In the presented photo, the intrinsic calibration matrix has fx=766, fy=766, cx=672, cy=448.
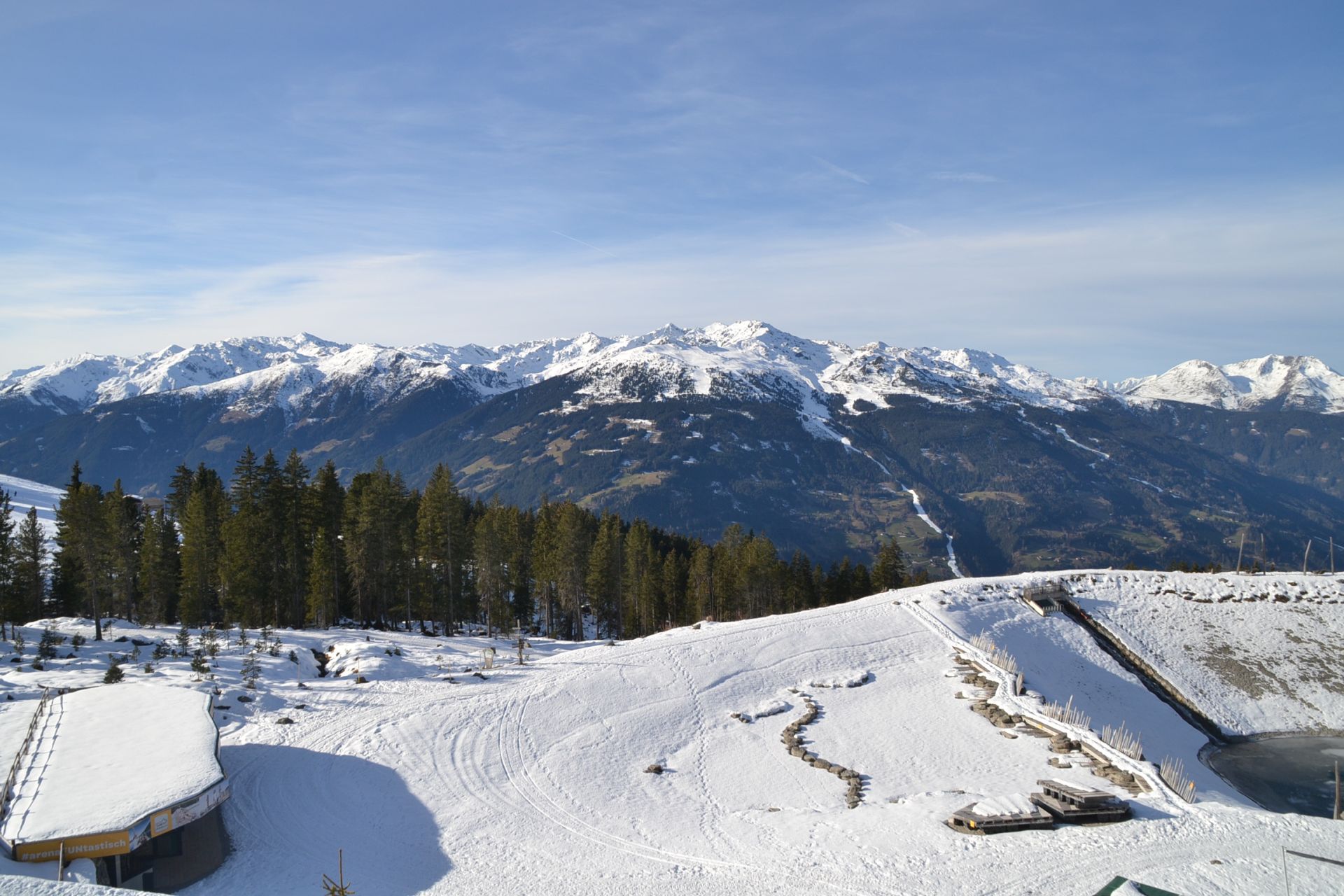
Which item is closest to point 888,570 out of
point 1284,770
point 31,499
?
point 1284,770

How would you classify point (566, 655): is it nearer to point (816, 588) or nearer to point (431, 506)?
point (431, 506)

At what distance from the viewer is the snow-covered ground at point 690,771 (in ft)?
69.4

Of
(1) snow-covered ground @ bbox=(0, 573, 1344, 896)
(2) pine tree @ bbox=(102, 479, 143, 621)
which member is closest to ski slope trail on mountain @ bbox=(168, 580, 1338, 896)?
(1) snow-covered ground @ bbox=(0, 573, 1344, 896)

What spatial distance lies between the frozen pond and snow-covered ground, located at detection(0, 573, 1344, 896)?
1943 millimetres

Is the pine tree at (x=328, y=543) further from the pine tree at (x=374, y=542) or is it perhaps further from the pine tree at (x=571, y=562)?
the pine tree at (x=571, y=562)

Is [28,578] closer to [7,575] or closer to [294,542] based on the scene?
[7,575]

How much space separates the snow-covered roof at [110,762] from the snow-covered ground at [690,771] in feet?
7.61

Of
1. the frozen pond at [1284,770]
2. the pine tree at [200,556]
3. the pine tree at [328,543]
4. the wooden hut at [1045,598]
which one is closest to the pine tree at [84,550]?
the pine tree at [200,556]

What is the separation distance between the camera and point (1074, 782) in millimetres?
26641

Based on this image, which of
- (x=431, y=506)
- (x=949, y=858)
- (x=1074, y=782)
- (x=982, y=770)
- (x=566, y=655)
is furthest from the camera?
(x=431, y=506)

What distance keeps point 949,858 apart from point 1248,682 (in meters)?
37.1

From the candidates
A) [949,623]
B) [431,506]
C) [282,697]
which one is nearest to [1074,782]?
[949,623]

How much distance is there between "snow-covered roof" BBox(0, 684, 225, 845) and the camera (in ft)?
65.3

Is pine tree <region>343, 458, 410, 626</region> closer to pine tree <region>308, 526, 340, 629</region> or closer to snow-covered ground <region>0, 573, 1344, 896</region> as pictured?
pine tree <region>308, 526, 340, 629</region>
